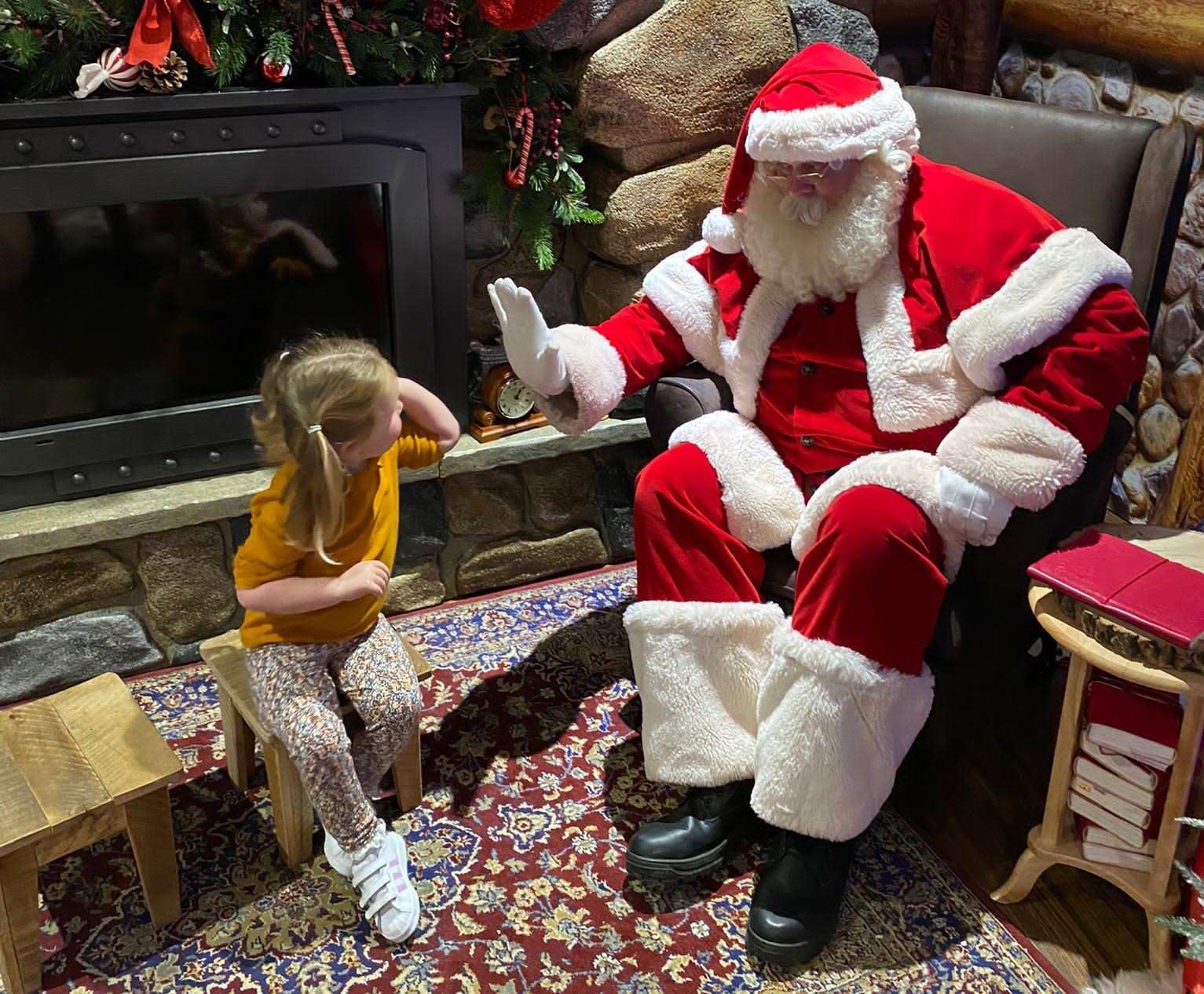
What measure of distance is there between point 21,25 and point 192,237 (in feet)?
1.56

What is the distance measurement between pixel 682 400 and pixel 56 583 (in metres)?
1.28

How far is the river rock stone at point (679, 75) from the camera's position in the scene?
98.0 inches

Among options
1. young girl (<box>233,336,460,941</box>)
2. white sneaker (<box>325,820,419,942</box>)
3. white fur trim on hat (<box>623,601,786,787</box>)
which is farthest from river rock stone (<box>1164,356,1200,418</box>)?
white sneaker (<box>325,820,419,942</box>)

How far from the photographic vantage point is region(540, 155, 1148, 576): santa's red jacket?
1.78m

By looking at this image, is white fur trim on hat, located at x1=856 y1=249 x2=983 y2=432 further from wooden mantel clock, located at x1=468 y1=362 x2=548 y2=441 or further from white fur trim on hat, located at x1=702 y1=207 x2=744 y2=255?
wooden mantel clock, located at x1=468 y1=362 x2=548 y2=441

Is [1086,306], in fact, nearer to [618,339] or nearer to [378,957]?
[618,339]

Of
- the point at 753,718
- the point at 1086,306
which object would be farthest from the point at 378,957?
the point at 1086,306

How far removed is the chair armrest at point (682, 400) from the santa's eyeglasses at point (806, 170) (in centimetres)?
43

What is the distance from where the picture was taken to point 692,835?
1.91 meters

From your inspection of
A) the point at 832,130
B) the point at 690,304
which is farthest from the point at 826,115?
the point at 690,304

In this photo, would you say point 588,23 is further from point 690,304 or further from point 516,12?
point 690,304

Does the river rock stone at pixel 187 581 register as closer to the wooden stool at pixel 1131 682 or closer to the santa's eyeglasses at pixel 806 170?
the santa's eyeglasses at pixel 806 170

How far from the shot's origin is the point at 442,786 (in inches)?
84.2

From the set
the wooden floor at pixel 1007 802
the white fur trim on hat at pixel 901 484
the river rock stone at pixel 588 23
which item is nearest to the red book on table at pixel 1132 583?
the white fur trim on hat at pixel 901 484
